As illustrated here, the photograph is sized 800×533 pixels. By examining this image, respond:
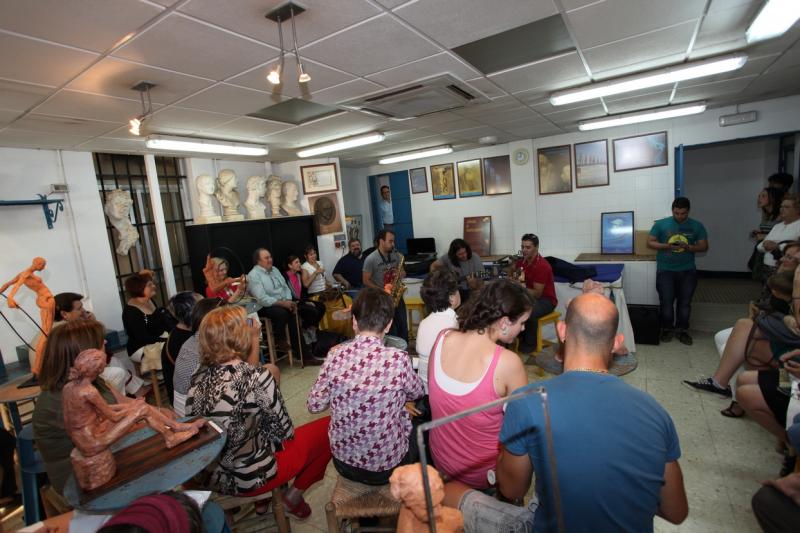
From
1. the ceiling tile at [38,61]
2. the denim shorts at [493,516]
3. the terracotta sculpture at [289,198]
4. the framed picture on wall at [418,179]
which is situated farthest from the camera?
the framed picture on wall at [418,179]

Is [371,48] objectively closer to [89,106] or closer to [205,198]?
[89,106]

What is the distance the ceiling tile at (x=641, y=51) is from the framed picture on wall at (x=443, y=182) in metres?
4.69

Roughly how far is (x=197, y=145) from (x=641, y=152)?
21.0 ft

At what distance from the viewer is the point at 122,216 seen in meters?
5.06

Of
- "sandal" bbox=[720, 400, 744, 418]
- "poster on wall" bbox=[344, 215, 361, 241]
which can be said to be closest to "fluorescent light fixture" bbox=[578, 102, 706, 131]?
"sandal" bbox=[720, 400, 744, 418]

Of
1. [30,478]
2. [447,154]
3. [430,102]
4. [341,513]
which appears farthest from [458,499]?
[447,154]

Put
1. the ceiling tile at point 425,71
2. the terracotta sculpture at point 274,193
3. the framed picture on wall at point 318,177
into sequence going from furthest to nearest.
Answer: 1. the framed picture on wall at point 318,177
2. the terracotta sculpture at point 274,193
3. the ceiling tile at point 425,71

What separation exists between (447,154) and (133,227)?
5663 millimetres

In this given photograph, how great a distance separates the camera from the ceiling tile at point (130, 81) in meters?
2.48

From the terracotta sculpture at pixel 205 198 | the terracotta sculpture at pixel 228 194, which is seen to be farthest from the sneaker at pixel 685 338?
the terracotta sculpture at pixel 205 198

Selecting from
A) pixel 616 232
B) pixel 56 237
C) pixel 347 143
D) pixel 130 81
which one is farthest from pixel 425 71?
pixel 616 232

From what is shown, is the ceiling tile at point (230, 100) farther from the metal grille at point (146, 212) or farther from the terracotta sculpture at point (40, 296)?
the metal grille at point (146, 212)

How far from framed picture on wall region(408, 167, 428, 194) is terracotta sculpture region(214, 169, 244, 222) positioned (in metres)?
3.98

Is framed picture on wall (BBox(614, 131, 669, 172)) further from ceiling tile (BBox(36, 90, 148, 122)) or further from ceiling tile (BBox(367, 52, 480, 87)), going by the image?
ceiling tile (BBox(36, 90, 148, 122))
